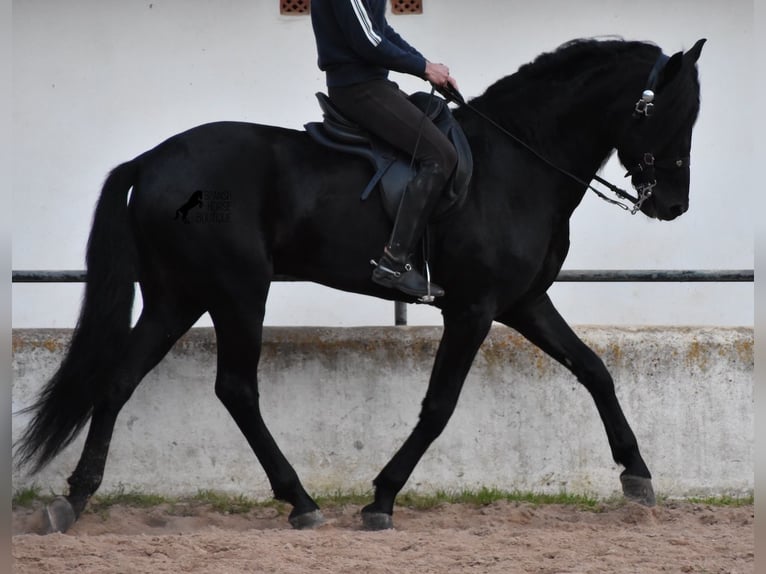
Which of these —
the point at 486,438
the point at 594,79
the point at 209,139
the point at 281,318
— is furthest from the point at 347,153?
the point at 281,318

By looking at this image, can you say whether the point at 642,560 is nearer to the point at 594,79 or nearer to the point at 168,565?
the point at 168,565

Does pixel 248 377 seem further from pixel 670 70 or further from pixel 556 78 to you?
pixel 670 70

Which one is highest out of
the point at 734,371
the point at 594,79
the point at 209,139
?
the point at 594,79

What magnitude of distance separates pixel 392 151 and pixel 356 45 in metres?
0.49

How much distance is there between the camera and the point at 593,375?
5832 millimetres

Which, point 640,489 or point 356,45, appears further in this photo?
point 640,489

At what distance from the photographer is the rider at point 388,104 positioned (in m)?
5.26

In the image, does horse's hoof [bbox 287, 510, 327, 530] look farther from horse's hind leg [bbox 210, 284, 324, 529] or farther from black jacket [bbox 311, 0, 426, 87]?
black jacket [bbox 311, 0, 426, 87]

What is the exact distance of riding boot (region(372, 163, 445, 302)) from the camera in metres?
5.24

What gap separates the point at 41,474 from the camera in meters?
6.25

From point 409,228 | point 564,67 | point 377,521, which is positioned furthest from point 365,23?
point 377,521

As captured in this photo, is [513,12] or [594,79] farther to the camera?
[513,12]

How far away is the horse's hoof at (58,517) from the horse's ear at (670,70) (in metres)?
3.28

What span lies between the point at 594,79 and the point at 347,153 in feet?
4.01
